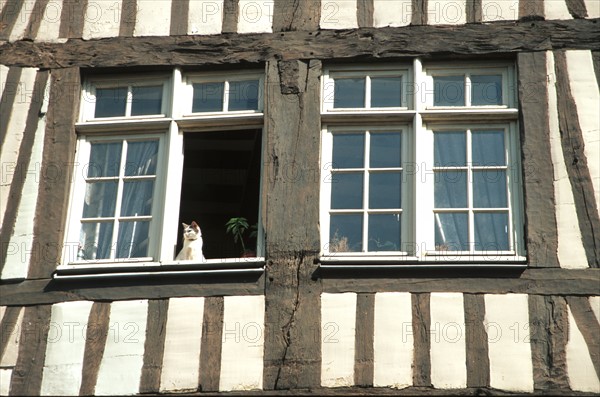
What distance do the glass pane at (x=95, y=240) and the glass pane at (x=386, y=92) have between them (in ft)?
6.50

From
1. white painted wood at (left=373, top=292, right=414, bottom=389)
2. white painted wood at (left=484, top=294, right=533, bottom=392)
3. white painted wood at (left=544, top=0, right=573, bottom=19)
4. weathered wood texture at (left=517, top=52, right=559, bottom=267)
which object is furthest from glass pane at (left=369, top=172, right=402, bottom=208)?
white painted wood at (left=544, top=0, right=573, bottom=19)

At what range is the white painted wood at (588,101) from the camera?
820 cm

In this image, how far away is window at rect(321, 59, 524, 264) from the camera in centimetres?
818

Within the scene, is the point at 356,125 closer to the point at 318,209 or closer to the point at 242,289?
the point at 318,209

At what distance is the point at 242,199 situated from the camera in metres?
12.1

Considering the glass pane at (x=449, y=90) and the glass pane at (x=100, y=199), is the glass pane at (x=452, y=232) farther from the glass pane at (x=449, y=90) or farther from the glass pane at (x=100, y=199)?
the glass pane at (x=100, y=199)

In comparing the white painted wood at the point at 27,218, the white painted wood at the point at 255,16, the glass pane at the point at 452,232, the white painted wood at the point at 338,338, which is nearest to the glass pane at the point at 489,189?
the glass pane at the point at 452,232

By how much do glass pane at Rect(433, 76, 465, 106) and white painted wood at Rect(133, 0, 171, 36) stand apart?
1924 millimetres

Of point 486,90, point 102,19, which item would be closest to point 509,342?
point 486,90

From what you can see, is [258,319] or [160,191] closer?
[258,319]

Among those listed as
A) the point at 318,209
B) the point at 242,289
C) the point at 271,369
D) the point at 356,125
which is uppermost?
the point at 356,125

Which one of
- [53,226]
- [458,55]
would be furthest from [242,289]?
[458,55]

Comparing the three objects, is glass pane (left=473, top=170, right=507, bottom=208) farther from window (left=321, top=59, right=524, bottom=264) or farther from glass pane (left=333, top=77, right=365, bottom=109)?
glass pane (left=333, top=77, right=365, bottom=109)

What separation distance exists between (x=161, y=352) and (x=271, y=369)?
70cm
